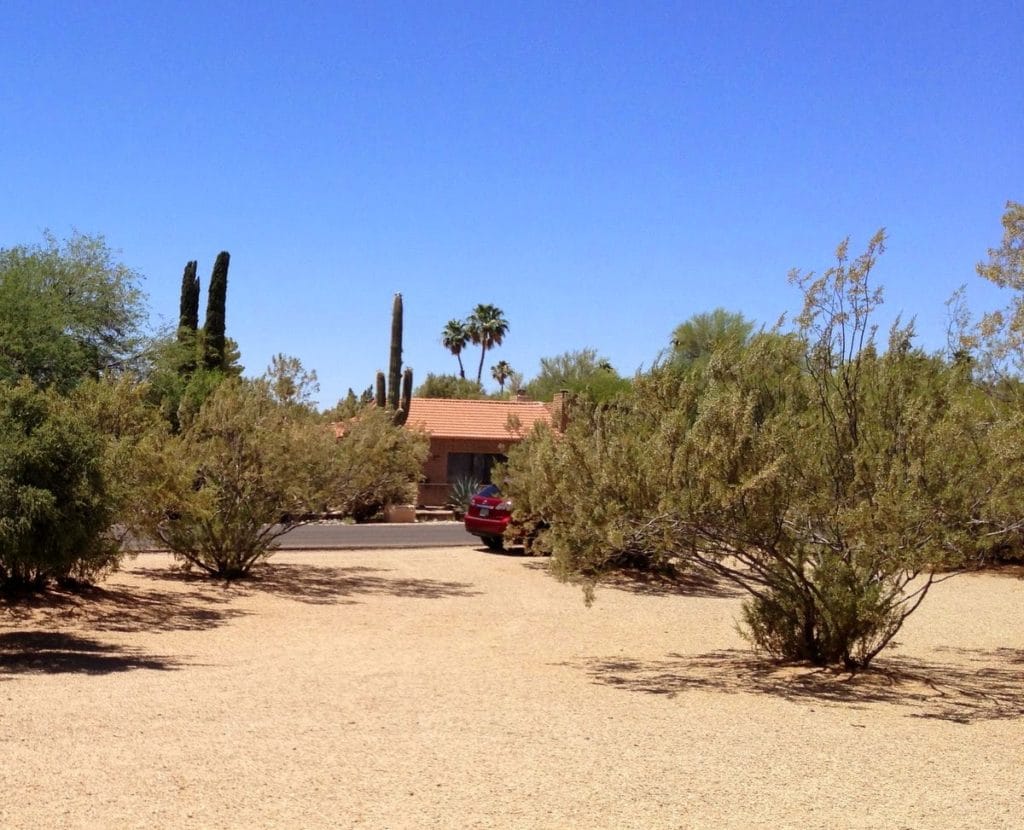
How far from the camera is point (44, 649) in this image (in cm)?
1437

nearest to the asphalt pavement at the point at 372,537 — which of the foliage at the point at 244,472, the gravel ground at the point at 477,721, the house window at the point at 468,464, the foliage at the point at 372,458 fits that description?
the foliage at the point at 372,458

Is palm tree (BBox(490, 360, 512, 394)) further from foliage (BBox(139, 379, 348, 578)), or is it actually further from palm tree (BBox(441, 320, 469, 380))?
foliage (BBox(139, 379, 348, 578))

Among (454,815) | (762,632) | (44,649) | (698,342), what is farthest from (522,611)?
(698,342)

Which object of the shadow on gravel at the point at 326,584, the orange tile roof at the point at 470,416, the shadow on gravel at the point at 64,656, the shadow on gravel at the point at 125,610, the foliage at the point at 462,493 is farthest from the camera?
the orange tile roof at the point at 470,416

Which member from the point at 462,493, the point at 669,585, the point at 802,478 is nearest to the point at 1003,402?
the point at 802,478

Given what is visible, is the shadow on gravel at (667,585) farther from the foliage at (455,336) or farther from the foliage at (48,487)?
the foliage at (455,336)

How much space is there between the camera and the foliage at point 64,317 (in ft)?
84.9

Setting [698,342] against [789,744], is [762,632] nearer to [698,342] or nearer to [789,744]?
[789,744]

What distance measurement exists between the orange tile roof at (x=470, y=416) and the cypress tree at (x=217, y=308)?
8232 mm

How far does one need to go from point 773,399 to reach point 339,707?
584 cm

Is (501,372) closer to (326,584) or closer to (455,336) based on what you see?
(455,336)

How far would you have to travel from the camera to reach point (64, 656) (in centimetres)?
1388

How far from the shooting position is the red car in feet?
98.5

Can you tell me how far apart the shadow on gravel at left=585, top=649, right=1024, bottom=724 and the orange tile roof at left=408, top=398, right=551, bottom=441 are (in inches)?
1273
